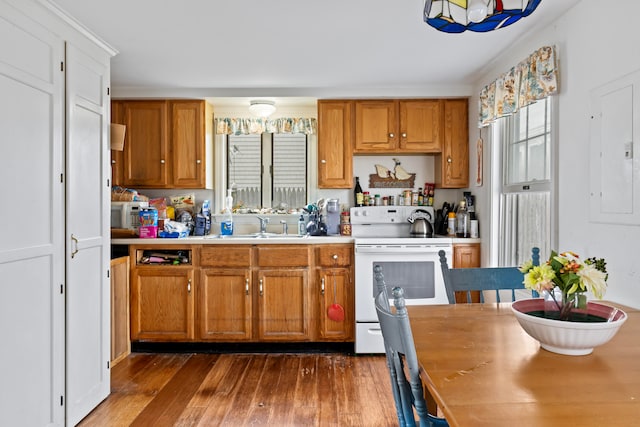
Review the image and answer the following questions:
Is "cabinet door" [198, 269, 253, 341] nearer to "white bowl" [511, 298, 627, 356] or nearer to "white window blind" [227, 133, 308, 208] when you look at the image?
"white window blind" [227, 133, 308, 208]

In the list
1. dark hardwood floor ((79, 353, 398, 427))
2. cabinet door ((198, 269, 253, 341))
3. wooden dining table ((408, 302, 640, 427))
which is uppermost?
wooden dining table ((408, 302, 640, 427))

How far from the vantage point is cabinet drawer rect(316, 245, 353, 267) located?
11.5 ft

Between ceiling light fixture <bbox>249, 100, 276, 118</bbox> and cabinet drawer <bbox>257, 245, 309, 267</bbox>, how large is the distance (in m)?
1.31

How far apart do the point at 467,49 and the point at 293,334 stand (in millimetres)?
2579

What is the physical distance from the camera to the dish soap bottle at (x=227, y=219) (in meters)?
4.00

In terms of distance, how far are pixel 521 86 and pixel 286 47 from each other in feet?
5.16

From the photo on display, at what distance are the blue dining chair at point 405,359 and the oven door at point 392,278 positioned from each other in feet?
7.17

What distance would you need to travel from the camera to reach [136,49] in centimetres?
283

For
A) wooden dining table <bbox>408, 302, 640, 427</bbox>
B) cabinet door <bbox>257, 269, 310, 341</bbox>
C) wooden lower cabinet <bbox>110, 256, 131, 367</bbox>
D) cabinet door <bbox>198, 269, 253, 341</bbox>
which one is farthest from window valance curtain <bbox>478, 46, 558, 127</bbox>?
wooden lower cabinet <bbox>110, 256, 131, 367</bbox>

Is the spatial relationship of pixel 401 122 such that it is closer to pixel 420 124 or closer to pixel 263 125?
pixel 420 124

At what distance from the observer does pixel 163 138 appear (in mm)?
3805

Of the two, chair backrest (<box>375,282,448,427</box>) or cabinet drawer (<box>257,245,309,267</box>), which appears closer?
chair backrest (<box>375,282,448,427</box>)

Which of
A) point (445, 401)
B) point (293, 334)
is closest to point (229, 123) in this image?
point (293, 334)

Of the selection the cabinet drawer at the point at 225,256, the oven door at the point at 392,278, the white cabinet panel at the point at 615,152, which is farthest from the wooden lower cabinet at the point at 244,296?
the white cabinet panel at the point at 615,152
